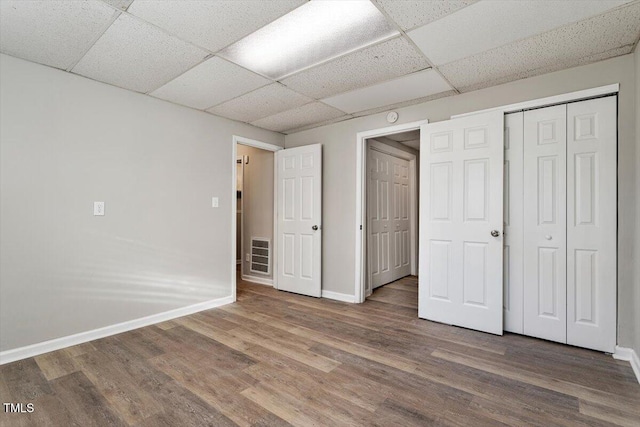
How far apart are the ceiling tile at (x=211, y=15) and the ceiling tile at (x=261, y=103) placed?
0.89m

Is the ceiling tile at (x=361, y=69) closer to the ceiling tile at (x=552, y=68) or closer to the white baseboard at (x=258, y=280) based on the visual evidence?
the ceiling tile at (x=552, y=68)

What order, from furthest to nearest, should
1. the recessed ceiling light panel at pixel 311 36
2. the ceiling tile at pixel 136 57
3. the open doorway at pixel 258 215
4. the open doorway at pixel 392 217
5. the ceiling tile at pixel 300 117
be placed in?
1. the open doorway at pixel 258 215
2. the open doorway at pixel 392 217
3. the ceiling tile at pixel 300 117
4. the ceiling tile at pixel 136 57
5. the recessed ceiling light panel at pixel 311 36

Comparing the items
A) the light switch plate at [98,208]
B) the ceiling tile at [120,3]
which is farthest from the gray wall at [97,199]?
the ceiling tile at [120,3]

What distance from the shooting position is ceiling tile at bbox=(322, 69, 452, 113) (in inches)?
111

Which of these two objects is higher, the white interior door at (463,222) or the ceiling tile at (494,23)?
the ceiling tile at (494,23)

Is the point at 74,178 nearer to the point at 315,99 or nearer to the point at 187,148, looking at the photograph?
the point at 187,148

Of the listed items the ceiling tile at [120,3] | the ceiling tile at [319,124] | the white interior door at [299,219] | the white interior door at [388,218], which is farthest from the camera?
the white interior door at [388,218]

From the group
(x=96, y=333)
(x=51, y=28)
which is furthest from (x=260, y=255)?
(x=51, y=28)

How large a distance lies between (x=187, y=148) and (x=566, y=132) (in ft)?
12.3

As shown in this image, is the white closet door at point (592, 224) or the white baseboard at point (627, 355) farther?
the white closet door at point (592, 224)

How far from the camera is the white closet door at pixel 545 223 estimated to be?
2.62 metres

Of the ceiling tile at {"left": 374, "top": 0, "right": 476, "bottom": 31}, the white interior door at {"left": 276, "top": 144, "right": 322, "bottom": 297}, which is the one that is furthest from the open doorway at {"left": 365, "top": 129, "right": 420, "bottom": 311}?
the ceiling tile at {"left": 374, "top": 0, "right": 476, "bottom": 31}

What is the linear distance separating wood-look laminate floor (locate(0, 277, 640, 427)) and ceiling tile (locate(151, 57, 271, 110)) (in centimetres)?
237

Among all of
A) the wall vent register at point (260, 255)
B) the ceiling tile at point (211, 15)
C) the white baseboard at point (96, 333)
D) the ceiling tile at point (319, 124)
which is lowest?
the white baseboard at point (96, 333)
